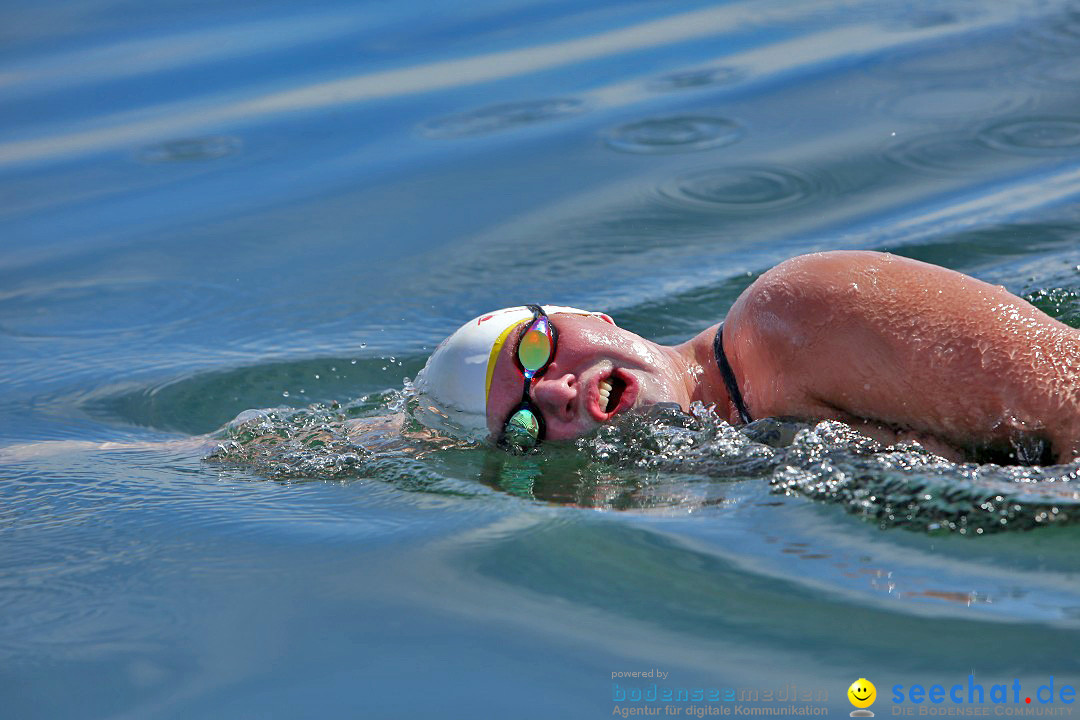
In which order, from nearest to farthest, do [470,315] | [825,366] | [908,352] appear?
[908,352], [825,366], [470,315]

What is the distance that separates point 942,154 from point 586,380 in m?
4.29

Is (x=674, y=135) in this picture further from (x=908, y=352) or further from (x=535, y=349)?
(x=908, y=352)

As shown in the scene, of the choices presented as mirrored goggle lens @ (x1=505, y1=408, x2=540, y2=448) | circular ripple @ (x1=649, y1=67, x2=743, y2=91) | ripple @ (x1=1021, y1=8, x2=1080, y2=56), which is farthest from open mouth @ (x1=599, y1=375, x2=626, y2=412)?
ripple @ (x1=1021, y1=8, x2=1080, y2=56)

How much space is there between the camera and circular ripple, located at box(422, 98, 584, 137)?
8688 millimetres

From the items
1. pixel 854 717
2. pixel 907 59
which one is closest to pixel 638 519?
pixel 854 717

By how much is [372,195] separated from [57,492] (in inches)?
148

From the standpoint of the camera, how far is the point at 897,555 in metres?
3.24

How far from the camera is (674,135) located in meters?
8.29

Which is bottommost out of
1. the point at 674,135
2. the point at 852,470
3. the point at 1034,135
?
the point at 852,470

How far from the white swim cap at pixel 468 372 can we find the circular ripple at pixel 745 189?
9.89ft

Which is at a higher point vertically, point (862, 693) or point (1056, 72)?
point (1056, 72)

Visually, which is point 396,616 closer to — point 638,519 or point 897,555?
point 638,519

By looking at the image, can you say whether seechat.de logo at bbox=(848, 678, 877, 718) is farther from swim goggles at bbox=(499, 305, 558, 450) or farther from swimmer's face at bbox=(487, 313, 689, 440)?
swim goggles at bbox=(499, 305, 558, 450)

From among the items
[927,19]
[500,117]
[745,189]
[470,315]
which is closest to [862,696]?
[470,315]
